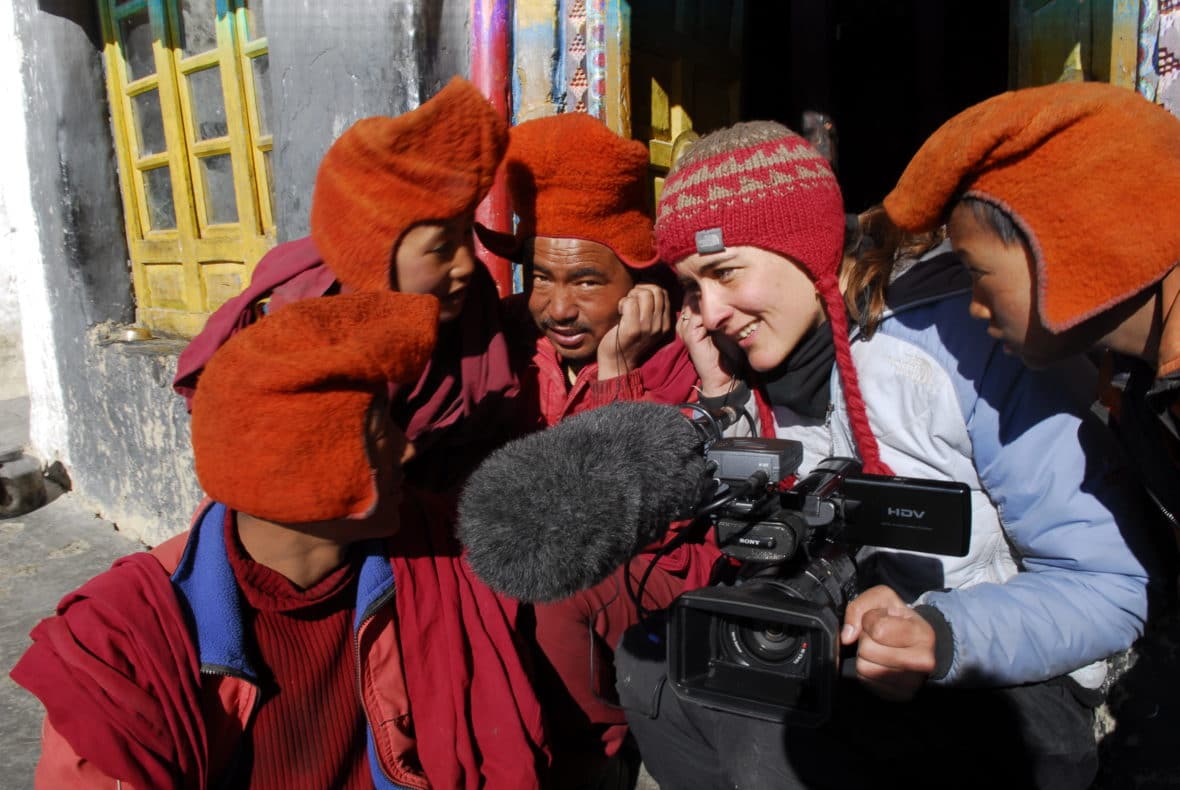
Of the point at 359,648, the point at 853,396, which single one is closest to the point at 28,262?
the point at 359,648

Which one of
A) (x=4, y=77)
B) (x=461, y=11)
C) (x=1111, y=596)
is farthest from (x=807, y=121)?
(x=4, y=77)

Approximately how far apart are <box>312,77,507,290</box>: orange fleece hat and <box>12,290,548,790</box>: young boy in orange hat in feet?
1.33

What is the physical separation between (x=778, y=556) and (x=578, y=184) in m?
1.25

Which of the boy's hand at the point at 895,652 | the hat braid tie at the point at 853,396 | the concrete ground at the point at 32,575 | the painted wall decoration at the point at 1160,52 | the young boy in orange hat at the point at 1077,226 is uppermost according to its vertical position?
the painted wall decoration at the point at 1160,52

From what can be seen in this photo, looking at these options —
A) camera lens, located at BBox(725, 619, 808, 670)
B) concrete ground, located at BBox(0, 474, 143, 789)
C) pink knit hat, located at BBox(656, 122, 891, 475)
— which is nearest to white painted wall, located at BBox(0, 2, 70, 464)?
concrete ground, located at BBox(0, 474, 143, 789)

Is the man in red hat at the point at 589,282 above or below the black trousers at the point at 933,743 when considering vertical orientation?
above

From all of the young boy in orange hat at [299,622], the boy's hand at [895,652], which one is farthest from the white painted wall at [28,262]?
the boy's hand at [895,652]

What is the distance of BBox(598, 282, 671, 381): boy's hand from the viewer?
2205mm

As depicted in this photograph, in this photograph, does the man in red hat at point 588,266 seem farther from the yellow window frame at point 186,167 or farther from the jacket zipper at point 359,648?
the yellow window frame at point 186,167

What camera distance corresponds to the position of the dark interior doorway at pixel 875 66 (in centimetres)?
392

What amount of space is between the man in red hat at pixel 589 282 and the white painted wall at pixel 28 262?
369cm

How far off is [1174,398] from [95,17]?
16.6 ft

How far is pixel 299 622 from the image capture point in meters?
1.63

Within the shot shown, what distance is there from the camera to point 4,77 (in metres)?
4.73
